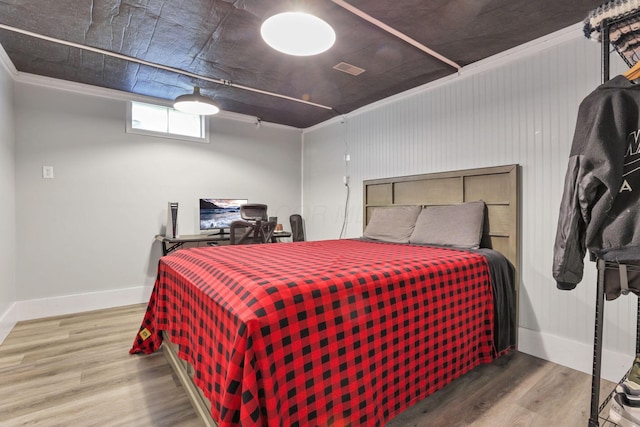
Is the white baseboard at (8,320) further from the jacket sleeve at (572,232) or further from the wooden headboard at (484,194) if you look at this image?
the jacket sleeve at (572,232)

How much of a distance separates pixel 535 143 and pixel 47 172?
4535mm

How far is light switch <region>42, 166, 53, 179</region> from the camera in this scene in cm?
321


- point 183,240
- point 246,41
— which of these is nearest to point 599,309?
point 246,41

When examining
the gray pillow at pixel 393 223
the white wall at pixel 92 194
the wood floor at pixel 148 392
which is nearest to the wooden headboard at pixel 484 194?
the gray pillow at pixel 393 223

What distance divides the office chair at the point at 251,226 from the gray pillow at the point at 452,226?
4.95ft

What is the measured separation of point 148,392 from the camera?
1848 millimetres

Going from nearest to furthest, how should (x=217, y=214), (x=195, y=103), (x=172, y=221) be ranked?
(x=195, y=103) < (x=172, y=221) < (x=217, y=214)

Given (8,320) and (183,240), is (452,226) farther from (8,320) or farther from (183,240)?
(8,320)

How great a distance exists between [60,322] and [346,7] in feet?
12.2

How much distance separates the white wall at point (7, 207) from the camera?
2633 millimetres

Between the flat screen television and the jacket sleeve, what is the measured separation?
3.56m

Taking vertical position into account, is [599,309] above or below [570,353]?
above

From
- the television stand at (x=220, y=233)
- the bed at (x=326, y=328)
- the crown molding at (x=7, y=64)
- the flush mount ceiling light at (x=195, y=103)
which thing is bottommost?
the bed at (x=326, y=328)

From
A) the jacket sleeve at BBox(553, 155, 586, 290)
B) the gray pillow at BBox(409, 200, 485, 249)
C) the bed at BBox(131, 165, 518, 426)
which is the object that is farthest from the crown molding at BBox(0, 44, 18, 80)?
the jacket sleeve at BBox(553, 155, 586, 290)
